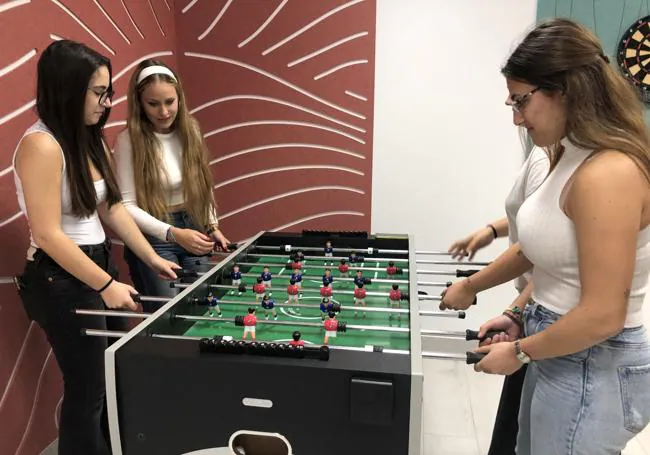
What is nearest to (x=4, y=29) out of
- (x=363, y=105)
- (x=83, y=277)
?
(x=83, y=277)

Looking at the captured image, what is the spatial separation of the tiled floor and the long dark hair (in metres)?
1.99

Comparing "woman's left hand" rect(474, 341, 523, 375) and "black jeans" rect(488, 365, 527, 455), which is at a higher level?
"woman's left hand" rect(474, 341, 523, 375)

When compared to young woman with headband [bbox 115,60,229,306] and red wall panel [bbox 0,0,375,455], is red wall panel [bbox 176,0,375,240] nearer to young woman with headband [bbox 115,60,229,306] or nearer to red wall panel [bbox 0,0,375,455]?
red wall panel [bbox 0,0,375,455]

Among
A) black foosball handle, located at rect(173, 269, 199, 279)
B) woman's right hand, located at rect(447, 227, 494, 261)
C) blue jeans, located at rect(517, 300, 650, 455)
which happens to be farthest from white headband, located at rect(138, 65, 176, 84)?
blue jeans, located at rect(517, 300, 650, 455)

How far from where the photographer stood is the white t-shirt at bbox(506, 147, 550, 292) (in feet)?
5.13

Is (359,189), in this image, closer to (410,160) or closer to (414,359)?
(410,160)

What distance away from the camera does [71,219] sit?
65.7 inches

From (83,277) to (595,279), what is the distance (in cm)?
147

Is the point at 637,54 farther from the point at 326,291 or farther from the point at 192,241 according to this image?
the point at 192,241

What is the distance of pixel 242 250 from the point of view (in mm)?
2223

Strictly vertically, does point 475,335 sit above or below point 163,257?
below

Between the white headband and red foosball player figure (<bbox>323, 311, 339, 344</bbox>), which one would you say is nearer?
red foosball player figure (<bbox>323, 311, 339, 344</bbox>)

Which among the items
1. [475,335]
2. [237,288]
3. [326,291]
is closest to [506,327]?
[475,335]

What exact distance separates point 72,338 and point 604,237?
1631 millimetres
